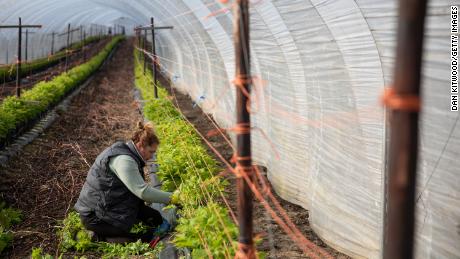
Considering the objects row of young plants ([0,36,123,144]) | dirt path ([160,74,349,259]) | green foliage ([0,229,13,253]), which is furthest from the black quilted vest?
row of young plants ([0,36,123,144])

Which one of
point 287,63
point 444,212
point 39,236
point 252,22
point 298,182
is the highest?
point 252,22

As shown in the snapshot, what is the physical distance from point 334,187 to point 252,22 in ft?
8.59

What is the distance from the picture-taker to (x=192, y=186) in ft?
Result: 16.6

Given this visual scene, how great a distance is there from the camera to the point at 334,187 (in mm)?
5137

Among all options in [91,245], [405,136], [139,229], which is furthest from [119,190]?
[405,136]

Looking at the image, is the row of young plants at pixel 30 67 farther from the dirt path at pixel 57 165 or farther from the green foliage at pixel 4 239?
the green foliage at pixel 4 239

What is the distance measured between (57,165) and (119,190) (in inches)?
137

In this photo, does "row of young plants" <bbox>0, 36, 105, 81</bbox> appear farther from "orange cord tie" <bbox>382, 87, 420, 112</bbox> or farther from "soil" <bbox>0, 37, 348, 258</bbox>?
"orange cord tie" <bbox>382, 87, 420, 112</bbox>

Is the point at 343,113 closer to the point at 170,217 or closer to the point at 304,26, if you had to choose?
the point at 304,26

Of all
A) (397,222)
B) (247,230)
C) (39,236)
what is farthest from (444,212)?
(39,236)

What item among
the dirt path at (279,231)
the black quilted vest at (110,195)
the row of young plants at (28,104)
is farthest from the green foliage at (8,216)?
the row of young plants at (28,104)

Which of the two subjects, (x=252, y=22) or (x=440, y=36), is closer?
(x=440, y=36)

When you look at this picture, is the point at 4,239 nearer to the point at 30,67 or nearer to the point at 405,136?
the point at 405,136

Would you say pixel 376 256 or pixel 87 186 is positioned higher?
pixel 87 186
